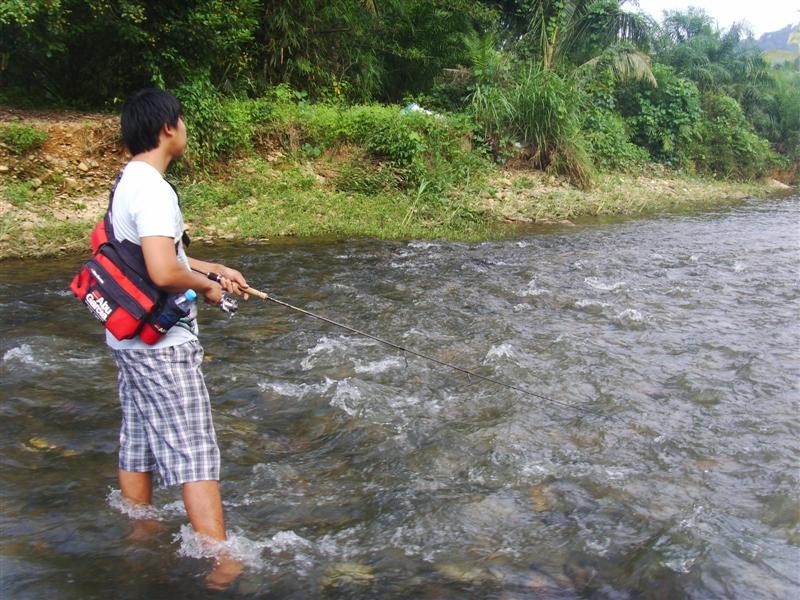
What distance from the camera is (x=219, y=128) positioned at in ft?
37.8

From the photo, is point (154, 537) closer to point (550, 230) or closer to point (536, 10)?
point (550, 230)

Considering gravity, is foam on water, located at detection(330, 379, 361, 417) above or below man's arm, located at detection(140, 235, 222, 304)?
below

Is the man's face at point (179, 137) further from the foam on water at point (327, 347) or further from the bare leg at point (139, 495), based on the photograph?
the foam on water at point (327, 347)

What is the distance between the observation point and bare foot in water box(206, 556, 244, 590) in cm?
289

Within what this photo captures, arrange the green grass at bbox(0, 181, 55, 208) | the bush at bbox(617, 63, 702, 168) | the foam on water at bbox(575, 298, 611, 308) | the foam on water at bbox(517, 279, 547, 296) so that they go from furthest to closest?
the bush at bbox(617, 63, 702, 168)
the green grass at bbox(0, 181, 55, 208)
the foam on water at bbox(517, 279, 547, 296)
the foam on water at bbox(575, 298, 611, 308)

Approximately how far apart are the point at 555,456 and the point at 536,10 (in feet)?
53.4

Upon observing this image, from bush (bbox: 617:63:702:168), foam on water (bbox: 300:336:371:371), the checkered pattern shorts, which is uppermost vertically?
bush (bbox: 617:63:702:168)

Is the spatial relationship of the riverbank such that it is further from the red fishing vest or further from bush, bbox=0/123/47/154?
the red fishing vest

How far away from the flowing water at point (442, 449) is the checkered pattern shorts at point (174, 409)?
407mm

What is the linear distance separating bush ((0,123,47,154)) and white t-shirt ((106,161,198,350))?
8.26m

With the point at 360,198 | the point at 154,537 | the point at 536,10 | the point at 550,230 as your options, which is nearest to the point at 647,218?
the point at 550,230

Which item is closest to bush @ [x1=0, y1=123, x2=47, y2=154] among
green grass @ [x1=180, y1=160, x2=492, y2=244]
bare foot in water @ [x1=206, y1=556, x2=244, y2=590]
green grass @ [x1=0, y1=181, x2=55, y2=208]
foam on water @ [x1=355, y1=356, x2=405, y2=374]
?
green grass @ [x1=0, y1=181, x2=55, y2=208]

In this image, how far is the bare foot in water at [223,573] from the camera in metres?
2.89

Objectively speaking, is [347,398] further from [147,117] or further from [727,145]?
[727,145]
